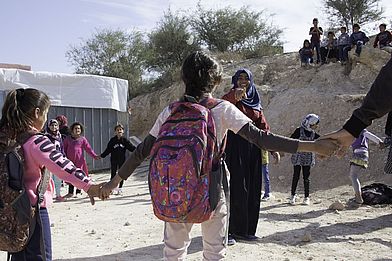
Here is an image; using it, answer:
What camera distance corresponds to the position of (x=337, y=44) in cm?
1709

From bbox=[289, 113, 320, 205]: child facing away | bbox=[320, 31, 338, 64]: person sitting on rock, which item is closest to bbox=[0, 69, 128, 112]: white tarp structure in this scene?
bbox=[320, 31, 338, 64]: person sitting on rock

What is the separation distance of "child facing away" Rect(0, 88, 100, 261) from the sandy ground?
80.1 inches

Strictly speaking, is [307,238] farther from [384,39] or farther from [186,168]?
[384,39]

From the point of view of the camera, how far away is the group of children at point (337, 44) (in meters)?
16.0

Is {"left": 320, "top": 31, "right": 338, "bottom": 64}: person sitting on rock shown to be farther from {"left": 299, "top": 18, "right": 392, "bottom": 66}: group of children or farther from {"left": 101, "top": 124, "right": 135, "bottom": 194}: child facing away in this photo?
{"left": 101, "top": 124, "right": 135, "bottom": 194}: child facing away

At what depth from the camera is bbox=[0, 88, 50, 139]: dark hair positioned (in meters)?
3.03

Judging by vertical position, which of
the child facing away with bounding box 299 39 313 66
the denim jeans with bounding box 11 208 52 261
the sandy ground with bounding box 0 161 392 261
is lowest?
the sandy ground with bounding box 0 161 392 261

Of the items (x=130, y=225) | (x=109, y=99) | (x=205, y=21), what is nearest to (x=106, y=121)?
(x=109, y=99)

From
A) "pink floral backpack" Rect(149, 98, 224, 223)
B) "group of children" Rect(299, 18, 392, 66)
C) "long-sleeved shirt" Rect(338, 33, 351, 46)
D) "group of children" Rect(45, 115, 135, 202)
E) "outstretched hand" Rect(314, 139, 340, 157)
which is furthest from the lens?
"long-sleeved shirt" Rect(338, 33, 351, 46)

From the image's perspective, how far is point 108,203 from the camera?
9.18m

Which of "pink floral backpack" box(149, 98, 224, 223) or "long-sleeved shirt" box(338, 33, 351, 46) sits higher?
"long-sleeved shirt" box(338, 33, 351, 46)

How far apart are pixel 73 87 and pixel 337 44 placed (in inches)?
364

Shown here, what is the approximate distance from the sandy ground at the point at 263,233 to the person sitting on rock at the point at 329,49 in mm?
9505

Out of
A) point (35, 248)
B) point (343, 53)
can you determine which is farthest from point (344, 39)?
point (35, 248)
